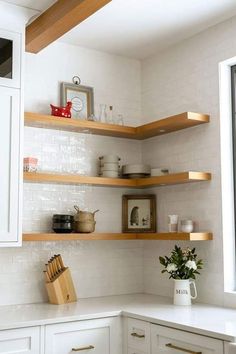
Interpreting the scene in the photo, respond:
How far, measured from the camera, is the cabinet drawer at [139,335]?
314cm

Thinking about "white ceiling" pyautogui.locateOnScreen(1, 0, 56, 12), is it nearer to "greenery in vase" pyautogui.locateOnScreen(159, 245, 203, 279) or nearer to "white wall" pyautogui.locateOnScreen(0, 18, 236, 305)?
"white wall" pyautogui.locateOnScreen(0, 18, 236, 305)

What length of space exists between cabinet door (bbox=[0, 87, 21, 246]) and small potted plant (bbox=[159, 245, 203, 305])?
112 cm

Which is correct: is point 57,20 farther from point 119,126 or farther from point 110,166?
point 110,166

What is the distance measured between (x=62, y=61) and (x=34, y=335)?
2135mm

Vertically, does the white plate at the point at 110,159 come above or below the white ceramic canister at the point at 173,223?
above

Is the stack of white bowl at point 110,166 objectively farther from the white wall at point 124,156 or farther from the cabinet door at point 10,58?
the cabinet door at point 10,58

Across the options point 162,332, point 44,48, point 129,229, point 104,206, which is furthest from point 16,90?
point 162,332

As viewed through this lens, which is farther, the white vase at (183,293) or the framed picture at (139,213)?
the framed picture at (139,213)

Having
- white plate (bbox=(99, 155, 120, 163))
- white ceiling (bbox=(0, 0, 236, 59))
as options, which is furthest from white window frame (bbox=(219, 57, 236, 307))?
white plate (bbox=(99, 155, 120, 163))

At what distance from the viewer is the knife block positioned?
3557mm

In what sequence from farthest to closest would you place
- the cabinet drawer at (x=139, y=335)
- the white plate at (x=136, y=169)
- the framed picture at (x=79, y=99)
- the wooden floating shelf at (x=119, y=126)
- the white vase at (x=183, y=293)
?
the white plate at (x=136, y=169) < the framed picture at (x=79, y=99) < the wooden floating shelf at (x=119, y=126) < the white vase at (x=183, y=293) < the cabinet drawer at (x=139, y=335)

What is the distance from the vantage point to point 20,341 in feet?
9.66

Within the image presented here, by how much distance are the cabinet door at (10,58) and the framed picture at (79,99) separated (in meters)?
0.64

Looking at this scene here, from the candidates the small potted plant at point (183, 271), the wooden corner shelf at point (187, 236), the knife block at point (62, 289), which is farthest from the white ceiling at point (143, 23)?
the knife block at point (62, 289)
